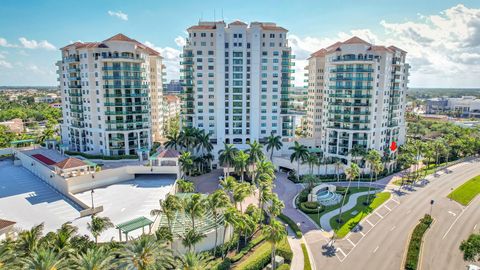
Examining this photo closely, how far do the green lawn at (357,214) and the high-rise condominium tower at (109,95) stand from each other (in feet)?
177

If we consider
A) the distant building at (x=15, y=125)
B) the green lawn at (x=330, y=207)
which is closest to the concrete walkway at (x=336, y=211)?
the green lawn at (x=330, y=207)

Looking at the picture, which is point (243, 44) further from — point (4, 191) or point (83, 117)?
point (4, 191)

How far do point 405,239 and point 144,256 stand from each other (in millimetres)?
41325

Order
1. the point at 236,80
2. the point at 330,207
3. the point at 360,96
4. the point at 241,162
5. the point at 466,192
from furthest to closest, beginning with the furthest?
the point at 236,80, the point at 360,96, the point at 466,192, the point at 241,162, the point at 330,207

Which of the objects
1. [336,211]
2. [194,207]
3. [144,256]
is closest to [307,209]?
[336,211]

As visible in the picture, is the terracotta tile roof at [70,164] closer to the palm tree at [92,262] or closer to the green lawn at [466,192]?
the palm tree at [92,262]

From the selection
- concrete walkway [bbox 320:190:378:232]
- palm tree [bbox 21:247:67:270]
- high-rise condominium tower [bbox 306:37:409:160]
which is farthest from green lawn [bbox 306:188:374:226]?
palm tree [bbox 21:247:67:270]

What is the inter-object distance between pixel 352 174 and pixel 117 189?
47323 millimetres

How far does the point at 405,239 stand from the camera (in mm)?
49344

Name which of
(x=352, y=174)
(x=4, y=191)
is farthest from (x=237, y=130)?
(x=4, y=191)

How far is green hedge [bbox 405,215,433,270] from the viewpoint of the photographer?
1658 inches

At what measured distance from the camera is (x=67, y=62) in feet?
278

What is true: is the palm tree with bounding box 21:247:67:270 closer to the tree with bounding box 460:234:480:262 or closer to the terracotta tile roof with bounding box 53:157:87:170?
the terracotta tile roof with bounding box 53:157:87:170

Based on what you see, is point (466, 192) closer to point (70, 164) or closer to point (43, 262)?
point (43, 262)
